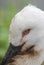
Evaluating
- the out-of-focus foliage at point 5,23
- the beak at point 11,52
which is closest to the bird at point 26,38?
the beak at point 11,52

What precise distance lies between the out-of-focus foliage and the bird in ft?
1.10

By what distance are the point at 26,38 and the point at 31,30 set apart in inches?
1.7

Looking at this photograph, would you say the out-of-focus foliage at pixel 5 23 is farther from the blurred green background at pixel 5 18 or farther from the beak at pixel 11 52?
the beak at pixel 11 52

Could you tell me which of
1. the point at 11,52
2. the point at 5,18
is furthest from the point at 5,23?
the point at 11,52

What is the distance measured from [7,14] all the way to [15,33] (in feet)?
2.63

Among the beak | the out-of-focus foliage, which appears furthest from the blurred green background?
the beak

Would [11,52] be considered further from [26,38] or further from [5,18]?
[5,18]

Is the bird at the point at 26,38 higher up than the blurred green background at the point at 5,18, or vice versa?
the blurred green background at the point at 5,18

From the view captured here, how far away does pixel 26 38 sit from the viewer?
1.26 meters

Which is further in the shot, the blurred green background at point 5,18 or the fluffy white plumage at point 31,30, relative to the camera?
the blurred green background at point 5,18

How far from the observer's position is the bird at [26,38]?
1213mm

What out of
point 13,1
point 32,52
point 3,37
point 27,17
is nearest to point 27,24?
point 27,17

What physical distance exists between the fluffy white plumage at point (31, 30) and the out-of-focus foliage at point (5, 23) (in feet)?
1.26

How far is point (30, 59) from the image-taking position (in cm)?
130
